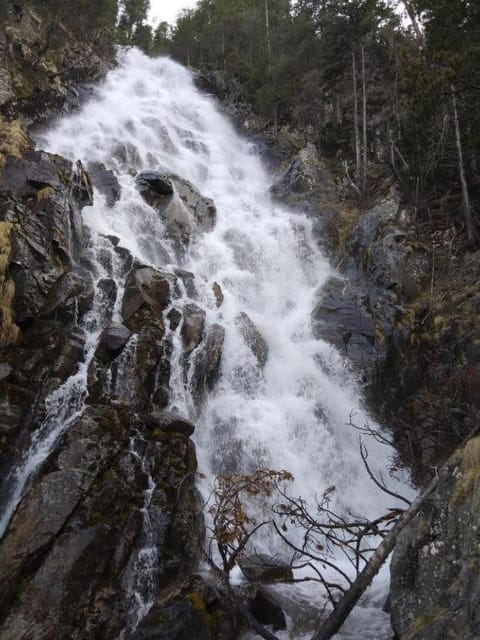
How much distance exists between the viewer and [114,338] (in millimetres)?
12266

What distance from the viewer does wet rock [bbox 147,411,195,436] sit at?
11008 millimetres

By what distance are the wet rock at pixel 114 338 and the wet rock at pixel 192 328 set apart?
1.98m

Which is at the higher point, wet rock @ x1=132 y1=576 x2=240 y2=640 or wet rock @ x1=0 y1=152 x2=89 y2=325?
wet rock @ x1=0 y1=152 x2=89 y2=325

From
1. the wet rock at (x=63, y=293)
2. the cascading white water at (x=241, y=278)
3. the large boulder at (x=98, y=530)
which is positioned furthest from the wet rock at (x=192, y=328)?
the large boulder at (x=98, y=530)

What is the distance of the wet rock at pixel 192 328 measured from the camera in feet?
45.8

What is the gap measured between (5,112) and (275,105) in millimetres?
17309

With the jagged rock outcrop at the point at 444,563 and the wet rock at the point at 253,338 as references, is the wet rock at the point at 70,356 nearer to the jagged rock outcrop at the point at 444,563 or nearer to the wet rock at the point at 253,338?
the wet rock at the point at 253,338

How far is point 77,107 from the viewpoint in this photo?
25.6 metres

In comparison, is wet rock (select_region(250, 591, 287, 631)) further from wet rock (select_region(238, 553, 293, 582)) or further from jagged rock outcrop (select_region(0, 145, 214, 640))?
jagged rock outcrop (select_region(0, 145, 214, 640))

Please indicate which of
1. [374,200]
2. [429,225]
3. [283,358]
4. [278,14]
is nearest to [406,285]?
[429,225]

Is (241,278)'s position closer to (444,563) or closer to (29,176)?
(29,176)

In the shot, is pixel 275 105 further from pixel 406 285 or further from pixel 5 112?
pixel 406 285

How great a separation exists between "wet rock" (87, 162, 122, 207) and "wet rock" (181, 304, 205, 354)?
713 cm

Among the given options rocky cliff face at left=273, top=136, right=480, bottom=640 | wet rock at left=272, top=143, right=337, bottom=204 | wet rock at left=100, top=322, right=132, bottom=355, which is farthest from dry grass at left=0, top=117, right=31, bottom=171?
wet rock at left=272, top=143, right=337, bottom=204
